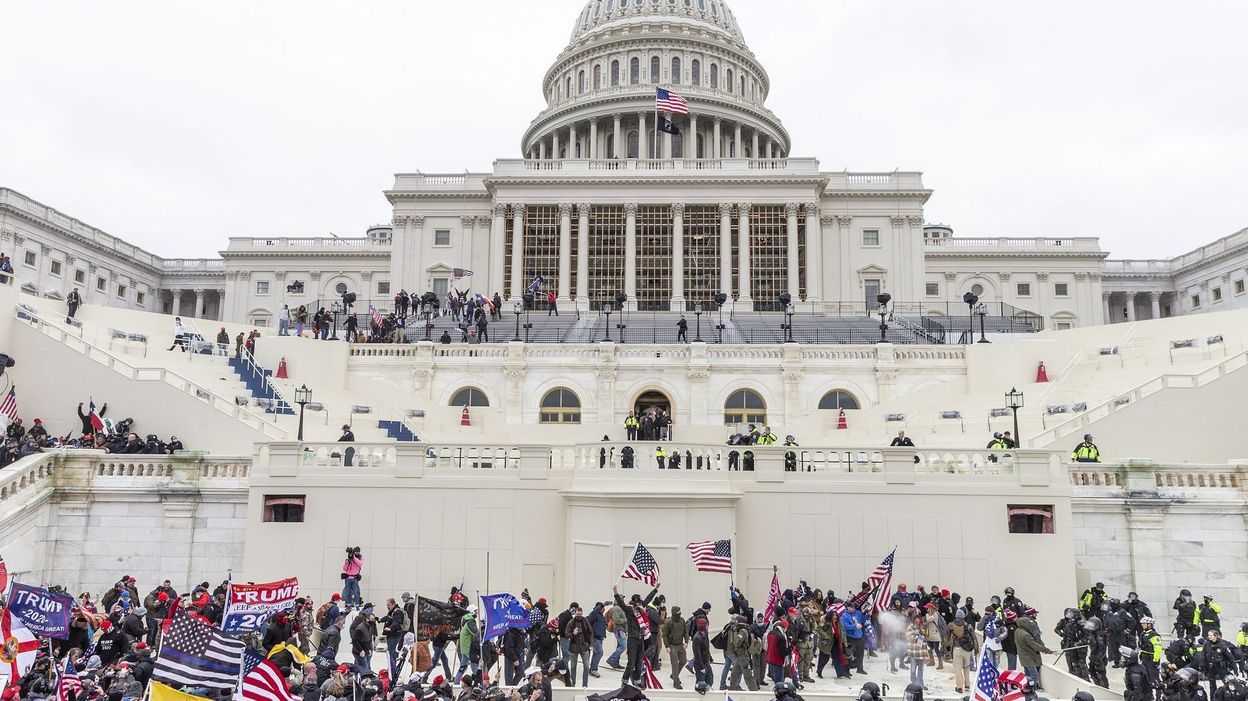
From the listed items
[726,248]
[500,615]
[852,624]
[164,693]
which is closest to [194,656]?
[164,693]

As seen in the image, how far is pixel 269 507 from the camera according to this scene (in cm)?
2048

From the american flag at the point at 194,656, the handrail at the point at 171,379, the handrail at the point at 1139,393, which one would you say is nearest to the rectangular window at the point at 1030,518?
the handrail at the point at 1139,393

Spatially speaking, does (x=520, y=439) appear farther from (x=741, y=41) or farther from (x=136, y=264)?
(x=741, y=41)

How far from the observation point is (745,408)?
38.8m

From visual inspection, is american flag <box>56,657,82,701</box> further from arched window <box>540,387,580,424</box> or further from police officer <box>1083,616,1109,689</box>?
arched window <box>540,387,580,424</box>

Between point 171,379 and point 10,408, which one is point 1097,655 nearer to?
point 171,379

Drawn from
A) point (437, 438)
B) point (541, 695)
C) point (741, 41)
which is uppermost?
point (741, 41)

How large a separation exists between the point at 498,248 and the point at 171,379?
37697mm

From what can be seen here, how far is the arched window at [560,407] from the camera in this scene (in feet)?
127

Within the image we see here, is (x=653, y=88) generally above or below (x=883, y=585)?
above

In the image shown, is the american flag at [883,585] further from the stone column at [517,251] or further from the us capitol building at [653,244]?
the stone column at [517,251]

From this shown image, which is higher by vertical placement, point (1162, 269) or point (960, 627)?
point (1162, 269)

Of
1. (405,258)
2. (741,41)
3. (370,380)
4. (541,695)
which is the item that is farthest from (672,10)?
(541,695)

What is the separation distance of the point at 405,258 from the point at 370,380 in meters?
33.8
